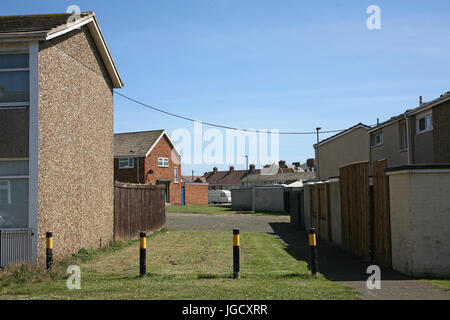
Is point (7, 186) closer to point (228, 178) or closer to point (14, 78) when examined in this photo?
point (14, 78)

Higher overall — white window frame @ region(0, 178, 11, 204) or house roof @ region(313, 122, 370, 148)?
house roof @ region(313, 122, 370, 148)

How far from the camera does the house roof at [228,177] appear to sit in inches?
3826

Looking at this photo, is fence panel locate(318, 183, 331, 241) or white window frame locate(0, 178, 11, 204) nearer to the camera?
white window frame locate(0, 178, 11, 204)

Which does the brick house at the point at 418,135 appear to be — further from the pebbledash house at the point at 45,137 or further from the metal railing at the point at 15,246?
the metal railing at the point at 15,246

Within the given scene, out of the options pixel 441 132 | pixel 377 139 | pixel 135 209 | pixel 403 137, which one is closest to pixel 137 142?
pixel 377 139

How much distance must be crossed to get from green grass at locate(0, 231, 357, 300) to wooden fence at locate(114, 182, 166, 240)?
92.1 inches

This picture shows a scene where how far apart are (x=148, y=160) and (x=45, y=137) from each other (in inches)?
1274

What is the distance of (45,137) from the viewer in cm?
1164

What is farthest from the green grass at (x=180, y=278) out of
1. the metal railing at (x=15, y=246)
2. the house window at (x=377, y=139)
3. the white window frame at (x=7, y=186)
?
the house window at (x=377, y=139)

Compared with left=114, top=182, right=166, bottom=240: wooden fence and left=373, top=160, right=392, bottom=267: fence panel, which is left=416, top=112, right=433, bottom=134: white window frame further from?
left=114, top=182, right=166, bottom=240: wooden fence

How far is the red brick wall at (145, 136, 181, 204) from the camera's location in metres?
44.1

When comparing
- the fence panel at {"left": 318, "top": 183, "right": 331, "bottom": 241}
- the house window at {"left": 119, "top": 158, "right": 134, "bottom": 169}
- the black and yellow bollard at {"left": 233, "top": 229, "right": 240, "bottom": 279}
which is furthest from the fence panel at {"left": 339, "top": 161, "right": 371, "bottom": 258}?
the house window at {"left": 119, "top": 158, "right": 134, "bottom": 169}

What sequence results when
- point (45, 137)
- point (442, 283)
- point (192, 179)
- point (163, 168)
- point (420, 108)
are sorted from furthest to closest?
point (192, 179) → point (163, 168) → point (420, 108) → point (45, 137) → point (442, 283)
